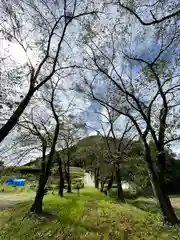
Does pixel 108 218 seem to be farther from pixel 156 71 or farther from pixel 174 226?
A: pixel 156 71

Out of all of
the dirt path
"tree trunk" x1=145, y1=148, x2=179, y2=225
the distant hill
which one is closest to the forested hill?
the distant hill

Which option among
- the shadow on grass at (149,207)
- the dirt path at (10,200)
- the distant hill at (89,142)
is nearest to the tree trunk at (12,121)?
the shadow on grass at (149,207)

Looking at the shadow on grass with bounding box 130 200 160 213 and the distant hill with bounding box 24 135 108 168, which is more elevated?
the distant hill with bounding box 24 135 108 168

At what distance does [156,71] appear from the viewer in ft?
32.1

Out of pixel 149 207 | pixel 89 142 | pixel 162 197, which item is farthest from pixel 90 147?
pixel 162 197

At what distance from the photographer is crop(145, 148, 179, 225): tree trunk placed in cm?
914

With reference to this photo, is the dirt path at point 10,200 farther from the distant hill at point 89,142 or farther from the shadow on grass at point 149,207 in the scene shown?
the shadow on grass at point 149,207

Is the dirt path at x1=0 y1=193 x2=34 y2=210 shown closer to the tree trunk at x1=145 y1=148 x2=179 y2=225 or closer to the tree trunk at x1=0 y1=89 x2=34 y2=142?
the tree trunk at x1=145 y1=148 x2=179 y2=225

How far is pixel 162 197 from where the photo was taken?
9.27 m

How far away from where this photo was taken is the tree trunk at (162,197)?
9.14m

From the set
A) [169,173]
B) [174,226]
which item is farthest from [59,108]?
[169,173]

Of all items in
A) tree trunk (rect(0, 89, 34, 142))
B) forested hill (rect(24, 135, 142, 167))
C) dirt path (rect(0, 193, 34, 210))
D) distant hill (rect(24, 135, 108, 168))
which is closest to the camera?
tree trunk (rect(0, 89, 34, 142))

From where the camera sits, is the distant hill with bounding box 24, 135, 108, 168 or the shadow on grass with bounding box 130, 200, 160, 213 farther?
the distant hill with bounding box 24, 135, 108, 168

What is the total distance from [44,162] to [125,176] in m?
14.4
